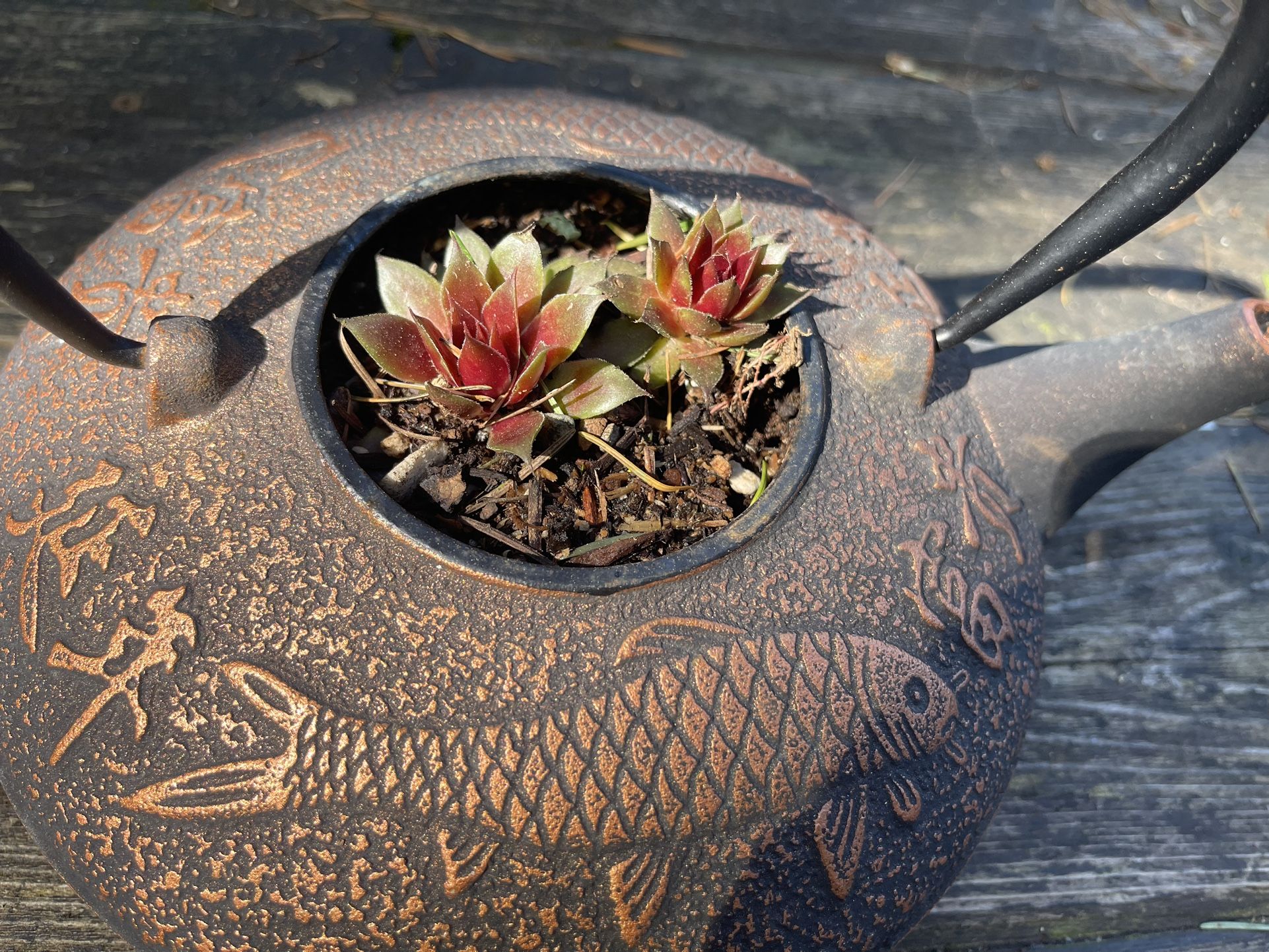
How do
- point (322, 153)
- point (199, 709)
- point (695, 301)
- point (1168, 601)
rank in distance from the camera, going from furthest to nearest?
point (1168, 601)
point (322, 153)
point (695, 301)
point (199, 709)

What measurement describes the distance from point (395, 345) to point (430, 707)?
28 cm

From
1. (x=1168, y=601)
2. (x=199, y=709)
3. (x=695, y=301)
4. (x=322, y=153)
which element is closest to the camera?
(x=199, y=709)

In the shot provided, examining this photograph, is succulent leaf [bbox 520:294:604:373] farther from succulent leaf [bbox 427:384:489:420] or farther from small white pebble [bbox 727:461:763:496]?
small white pebble [bbox 727:461:763:496]

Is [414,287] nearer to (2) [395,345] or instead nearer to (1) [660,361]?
(2) [395,345]

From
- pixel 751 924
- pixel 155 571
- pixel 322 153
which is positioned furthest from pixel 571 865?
pixel 322 153

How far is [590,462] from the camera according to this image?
0.80 m

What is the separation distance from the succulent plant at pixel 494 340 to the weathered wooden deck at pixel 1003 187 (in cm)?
69

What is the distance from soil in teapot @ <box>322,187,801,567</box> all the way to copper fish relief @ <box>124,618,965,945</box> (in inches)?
5.1

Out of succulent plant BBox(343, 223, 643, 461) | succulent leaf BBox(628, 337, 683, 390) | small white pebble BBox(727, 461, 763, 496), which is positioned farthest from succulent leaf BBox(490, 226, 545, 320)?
small white pebble BBox(727, 461, 763, 496)

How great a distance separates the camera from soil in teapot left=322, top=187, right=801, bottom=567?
0.76 m

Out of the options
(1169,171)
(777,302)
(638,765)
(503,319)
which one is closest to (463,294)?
(503,319)

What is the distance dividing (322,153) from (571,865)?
66 centimetres

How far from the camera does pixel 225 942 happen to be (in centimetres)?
65

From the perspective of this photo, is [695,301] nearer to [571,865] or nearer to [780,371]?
[780,371]
